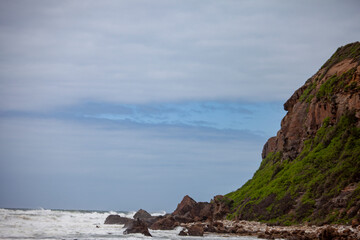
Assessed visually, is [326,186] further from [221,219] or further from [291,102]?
[291,102]

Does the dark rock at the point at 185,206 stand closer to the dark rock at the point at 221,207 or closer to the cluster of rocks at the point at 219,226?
the cluster of rocks at the point at 219,226

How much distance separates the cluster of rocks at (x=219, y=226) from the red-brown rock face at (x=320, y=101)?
15.9m

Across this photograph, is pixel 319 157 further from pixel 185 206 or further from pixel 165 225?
pixel 185 206

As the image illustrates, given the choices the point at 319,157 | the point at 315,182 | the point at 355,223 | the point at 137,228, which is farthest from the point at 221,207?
the point at 355,223

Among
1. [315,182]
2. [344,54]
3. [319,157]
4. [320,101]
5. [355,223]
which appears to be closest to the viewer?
[355,223]

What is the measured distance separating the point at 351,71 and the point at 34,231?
46.0 metres

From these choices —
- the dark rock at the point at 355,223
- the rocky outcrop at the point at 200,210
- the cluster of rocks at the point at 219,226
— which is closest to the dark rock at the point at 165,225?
the cluster of rocks at the point at 219,226

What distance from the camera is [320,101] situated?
2571 inches

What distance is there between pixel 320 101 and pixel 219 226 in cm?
2509

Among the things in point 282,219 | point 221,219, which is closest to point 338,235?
point 282,219

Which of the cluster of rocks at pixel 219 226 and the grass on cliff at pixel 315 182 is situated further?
the grass on cliff at pixel 315 182

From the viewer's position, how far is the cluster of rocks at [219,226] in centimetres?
3841

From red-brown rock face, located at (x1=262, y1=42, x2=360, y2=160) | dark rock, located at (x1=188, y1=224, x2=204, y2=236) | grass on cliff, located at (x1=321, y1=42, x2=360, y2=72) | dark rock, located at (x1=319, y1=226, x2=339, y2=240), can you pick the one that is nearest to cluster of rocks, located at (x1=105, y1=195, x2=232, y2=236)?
dark rock, located at (x1=188, y1=224, x2=204, y2=236)

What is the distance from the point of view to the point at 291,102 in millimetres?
78750
